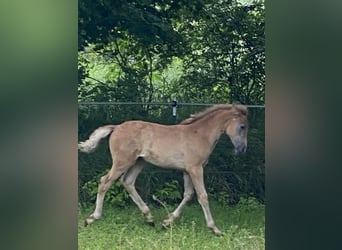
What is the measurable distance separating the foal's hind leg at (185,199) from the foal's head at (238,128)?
37cm

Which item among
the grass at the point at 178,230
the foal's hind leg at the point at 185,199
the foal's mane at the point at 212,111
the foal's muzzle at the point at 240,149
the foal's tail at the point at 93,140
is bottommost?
the grass at the point at 178,230

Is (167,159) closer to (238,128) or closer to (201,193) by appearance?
(201,193)

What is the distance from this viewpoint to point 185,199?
4.94m

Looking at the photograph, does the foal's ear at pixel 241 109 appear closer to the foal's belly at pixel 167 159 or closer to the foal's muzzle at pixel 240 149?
the foal's muzzle at pixel 240 149

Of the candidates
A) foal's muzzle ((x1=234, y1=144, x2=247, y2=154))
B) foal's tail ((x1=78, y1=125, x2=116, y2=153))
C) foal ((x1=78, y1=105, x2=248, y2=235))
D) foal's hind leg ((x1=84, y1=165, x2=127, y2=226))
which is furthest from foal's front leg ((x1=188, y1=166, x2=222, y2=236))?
foal's tail ((x1=78, y1=125, x2=116, y2=153))

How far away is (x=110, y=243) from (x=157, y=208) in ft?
1.21

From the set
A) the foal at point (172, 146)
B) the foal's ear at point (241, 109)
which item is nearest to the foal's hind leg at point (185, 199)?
the foal at point (172, 146)

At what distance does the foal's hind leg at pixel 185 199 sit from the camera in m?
4.91
